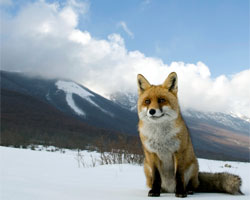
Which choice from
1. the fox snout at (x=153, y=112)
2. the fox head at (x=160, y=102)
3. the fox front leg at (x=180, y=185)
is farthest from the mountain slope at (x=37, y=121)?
the fox snout at (x=153, y=112)

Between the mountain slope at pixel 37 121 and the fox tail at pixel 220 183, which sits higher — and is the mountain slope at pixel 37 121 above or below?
above

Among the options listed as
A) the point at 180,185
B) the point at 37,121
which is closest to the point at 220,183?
the point at 180,185

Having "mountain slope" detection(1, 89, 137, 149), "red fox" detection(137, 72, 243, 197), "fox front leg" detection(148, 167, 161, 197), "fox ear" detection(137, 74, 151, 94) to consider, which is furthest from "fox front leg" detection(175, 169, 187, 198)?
"mountain slope" detection(1, 89, 137, 149)

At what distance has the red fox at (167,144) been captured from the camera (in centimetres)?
396

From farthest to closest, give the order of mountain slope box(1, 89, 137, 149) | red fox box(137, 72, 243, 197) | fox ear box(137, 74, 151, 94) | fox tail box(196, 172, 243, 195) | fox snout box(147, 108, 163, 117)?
mountain slope box(1, 89, 137, 149) → fox ear box(137, 74, 151, 94) → fox tail box(196, 172, 243, 195) → red fox box(137, 72, 243, 197) → fox snout box(147, 108, 163, 117)

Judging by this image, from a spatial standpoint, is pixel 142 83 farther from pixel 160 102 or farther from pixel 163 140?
pixel 163 140

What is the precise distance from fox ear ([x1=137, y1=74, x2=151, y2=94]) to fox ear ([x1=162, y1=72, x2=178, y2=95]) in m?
0.31

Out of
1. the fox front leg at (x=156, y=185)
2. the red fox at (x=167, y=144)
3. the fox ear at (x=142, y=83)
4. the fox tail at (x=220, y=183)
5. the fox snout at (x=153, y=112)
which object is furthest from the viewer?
the fox ear at (x=142, y=83)

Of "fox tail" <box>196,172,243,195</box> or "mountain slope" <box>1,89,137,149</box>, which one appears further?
"mountain slope" <box>1,89,137,149</box>

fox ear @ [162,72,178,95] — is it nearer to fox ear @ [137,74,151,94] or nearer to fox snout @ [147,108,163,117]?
fox ear @ [137,74,151,94]

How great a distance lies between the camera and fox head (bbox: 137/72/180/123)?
3.90 m

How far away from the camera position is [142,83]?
4.53 m

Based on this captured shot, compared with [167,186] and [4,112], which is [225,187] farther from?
[4,112]

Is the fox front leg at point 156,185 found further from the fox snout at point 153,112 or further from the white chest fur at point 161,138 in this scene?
the fox snout at point 153,112
